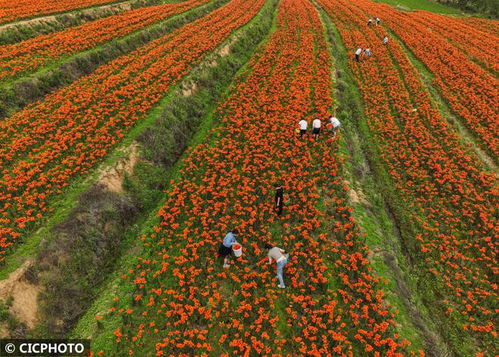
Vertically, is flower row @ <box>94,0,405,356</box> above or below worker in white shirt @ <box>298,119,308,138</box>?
below

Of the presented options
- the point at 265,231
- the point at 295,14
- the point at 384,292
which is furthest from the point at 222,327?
the point at 295,14

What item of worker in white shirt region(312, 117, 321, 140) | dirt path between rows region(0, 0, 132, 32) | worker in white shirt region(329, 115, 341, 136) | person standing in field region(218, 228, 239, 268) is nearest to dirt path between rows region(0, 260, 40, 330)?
person standing in field region(218, 228, 239, 268)

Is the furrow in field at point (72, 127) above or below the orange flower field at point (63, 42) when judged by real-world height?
below

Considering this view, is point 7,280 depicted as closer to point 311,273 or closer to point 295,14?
point 311,273

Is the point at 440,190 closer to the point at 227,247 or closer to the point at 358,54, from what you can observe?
the point at 227,247

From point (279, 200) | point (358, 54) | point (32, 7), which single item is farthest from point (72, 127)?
point (358, 54)

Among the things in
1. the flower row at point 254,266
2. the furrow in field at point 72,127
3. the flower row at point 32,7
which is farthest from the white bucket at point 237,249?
the flower row at point 32,7

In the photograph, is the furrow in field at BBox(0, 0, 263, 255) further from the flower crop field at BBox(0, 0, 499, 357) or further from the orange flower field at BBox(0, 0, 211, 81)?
the orange flower field at BBox(0, 0, 211, 81)

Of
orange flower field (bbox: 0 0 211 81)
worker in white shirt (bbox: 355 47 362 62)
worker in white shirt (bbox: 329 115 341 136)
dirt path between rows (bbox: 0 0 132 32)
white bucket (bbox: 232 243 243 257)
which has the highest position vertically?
dirt path between rows (bbox: 0 0 132 32)

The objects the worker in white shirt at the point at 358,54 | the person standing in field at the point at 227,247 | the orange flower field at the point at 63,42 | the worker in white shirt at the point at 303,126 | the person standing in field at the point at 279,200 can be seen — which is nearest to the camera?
the person standing in field at the point at 227,247

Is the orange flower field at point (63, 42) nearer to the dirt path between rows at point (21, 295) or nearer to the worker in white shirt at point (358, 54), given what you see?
the dirt path between rows at point (21, 295)
